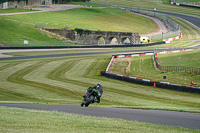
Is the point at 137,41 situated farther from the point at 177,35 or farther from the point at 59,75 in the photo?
the point at 59,75

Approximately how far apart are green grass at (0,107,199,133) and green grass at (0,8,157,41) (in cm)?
6250

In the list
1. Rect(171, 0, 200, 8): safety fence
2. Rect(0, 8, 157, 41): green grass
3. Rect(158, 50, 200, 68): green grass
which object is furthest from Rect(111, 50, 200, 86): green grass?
Rect(171, 0, 200, 8): safety fence

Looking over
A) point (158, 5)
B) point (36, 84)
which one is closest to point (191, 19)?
point (158, 5)

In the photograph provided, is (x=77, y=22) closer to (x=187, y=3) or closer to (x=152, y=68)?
(x=187, y=3)

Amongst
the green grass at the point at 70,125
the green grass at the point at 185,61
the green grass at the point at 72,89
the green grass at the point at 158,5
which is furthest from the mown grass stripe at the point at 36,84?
the green grass at the point at 158,5

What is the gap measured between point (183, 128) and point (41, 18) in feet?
296

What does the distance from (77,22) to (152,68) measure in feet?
201

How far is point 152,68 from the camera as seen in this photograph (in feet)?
144

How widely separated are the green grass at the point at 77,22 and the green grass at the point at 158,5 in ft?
47.2

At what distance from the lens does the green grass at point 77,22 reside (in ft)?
261

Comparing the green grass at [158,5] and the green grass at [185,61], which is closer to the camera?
the green grass at [185,61]

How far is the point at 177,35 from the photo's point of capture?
9394cm

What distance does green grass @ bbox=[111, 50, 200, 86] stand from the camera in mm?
35188

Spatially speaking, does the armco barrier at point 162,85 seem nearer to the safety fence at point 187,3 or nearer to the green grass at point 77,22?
the green grass at point 77,22
